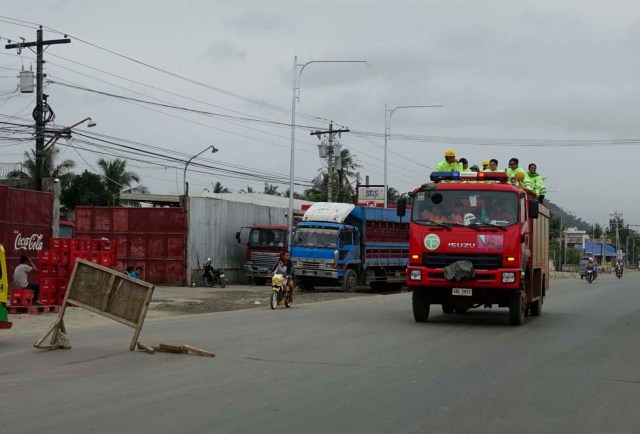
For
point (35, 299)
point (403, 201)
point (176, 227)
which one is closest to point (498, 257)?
point (403, 201)

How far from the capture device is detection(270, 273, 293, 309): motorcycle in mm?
20719

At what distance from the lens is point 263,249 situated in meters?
33.5

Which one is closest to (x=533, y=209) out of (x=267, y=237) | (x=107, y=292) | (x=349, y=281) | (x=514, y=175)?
(x=514, y=175)

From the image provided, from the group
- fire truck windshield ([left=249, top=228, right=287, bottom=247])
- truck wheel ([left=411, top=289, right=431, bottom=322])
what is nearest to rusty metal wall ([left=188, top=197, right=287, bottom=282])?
fire truck windshield ([left=249, top=228, right=287, bottom=247])

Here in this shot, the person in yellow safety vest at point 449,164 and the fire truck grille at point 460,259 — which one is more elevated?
the person in yellow safety vest at point 449,164

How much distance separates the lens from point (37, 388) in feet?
27.5

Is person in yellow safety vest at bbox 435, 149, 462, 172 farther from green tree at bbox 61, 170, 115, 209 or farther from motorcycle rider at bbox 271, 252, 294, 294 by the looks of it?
green tree at bbox 61, 170, 115, 209

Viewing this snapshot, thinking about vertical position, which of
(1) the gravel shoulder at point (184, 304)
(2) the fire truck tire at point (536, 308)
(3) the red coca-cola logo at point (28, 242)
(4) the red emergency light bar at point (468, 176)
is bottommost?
(1) the gravel shoulder at point (184, 304)

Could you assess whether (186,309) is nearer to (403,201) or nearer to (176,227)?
(403,201)

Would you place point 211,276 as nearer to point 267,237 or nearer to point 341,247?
point 267,237

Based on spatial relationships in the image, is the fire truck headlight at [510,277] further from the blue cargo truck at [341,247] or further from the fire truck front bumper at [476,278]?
the blue cargo truck at [341,247]

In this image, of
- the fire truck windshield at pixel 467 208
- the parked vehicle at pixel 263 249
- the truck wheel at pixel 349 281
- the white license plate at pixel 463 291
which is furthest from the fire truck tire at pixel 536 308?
the parked vehicle at pixel 263 249

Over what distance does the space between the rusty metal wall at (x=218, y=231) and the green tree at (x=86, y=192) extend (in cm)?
2168

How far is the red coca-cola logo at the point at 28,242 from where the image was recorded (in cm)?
2046
